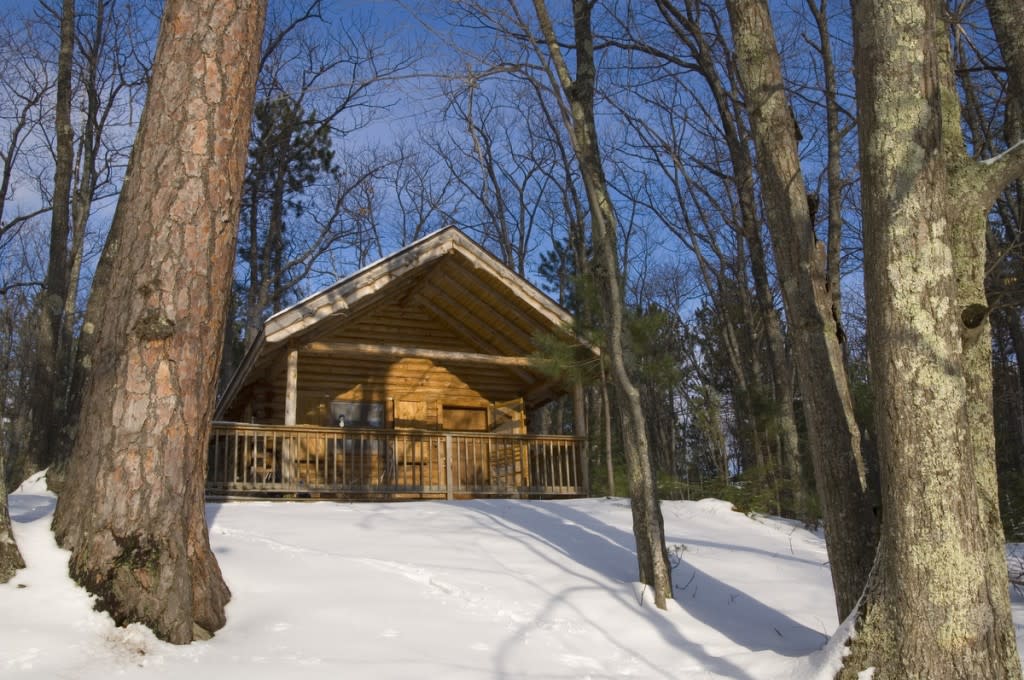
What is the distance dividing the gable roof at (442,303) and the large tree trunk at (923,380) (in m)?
7.98

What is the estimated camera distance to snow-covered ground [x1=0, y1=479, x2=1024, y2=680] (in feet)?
13.5

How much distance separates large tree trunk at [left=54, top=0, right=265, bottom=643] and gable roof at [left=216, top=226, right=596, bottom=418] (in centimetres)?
692

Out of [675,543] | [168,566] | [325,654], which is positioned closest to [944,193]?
[325,654]

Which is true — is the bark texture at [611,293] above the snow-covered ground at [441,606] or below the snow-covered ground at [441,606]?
above

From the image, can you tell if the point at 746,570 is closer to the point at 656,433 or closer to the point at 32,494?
the point at 32,494

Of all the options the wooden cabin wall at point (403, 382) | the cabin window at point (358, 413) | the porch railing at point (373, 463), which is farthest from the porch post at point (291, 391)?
the cabin window at point (358, 413)

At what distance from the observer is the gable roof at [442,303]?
41.5 feet

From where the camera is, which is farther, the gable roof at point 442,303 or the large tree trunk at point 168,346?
the gable roof at point 442,303

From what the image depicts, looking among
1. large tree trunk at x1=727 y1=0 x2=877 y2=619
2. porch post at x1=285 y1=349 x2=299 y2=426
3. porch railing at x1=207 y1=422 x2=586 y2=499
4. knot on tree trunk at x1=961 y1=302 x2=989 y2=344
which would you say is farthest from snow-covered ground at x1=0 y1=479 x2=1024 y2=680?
porch post at x1=285 y1=349 x2=299 y2=426

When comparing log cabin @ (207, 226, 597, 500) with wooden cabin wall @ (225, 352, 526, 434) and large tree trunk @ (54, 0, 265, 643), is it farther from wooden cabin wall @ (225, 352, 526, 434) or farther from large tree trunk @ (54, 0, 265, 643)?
large tree trunk @ (54, 0, 265, 643)

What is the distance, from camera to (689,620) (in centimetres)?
630

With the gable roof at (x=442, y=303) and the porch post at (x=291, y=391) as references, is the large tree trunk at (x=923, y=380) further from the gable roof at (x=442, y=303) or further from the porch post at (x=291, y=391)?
the porch post at (x=291, y=391)

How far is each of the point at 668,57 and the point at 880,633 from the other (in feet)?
30.1

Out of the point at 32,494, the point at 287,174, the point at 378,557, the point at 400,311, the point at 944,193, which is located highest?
the point at 287,174
